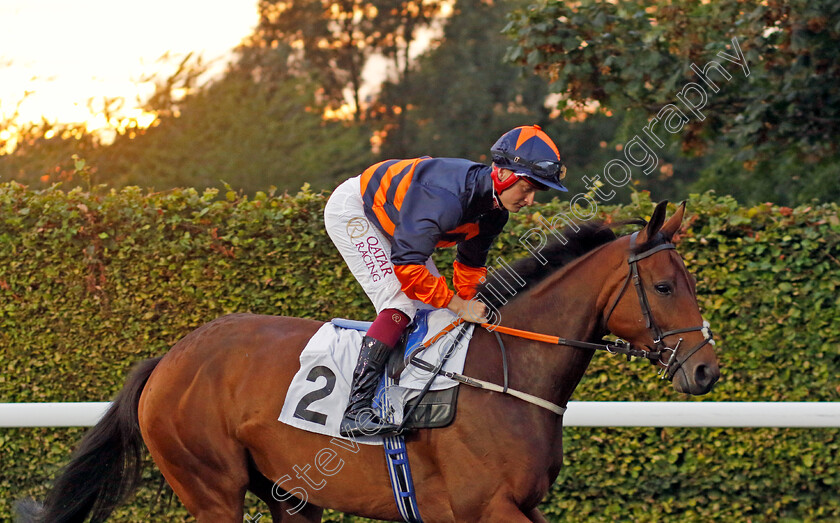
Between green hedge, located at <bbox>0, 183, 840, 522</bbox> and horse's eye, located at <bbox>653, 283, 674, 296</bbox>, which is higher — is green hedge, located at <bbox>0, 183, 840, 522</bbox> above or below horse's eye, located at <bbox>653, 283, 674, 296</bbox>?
below

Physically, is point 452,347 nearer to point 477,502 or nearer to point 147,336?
point 477,502

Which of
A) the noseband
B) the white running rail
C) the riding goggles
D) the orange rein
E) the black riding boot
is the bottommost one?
the white running rail

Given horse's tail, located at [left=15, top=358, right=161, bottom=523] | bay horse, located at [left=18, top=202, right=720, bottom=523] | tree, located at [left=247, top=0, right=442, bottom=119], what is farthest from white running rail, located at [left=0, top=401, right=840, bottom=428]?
tree, located at [left=247, top=0, right=442, bottom=119]

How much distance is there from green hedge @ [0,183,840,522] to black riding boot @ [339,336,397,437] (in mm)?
1601

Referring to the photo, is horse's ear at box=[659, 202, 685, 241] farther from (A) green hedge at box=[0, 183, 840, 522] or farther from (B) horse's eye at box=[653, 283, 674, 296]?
(A) green hedge at box=[0, 183, 840, 522]

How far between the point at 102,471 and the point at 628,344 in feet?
7.96

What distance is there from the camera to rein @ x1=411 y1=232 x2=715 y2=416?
2.79 meters

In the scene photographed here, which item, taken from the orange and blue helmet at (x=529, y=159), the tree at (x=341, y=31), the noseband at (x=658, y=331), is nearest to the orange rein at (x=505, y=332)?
the noseband at (x=658, y=331)

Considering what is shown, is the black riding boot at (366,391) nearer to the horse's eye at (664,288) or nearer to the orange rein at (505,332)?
the orange rein at (505,332)

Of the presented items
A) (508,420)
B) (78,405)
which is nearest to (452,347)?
(508,420)

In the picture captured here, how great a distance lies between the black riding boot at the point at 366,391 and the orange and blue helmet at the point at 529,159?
78 cm

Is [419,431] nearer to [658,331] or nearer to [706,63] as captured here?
[658,331]

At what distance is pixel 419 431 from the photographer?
10.2ft

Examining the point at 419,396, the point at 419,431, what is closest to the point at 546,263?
the point at 419,396
